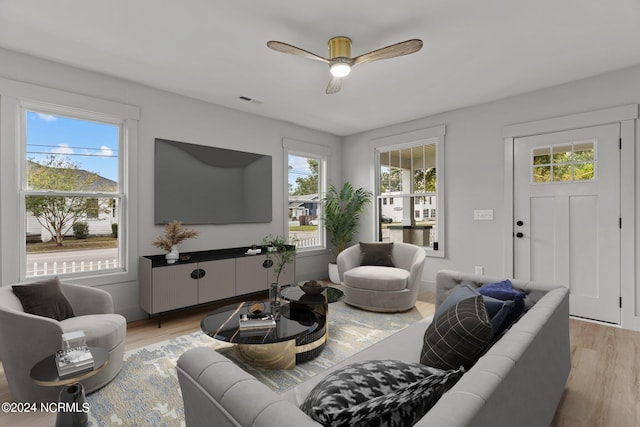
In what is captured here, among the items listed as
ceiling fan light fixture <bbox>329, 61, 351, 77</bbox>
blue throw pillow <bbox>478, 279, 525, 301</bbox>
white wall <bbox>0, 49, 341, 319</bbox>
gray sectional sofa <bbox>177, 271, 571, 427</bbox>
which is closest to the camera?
gray sectional sofa <bbox>177, 271, 571, 427</bbox>

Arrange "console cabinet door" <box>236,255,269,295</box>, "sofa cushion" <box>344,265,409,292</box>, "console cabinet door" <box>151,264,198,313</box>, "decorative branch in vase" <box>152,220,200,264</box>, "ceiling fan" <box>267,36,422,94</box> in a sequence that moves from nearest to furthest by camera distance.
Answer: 1. "ceiling fan" <box>267,36,422,94</box>
2. "console cabinet door" <box>151,264,198,313</box>
3. "decorative branch in vase" <box>152,220,200,264</box>
4. "sofa cushion" <box>344,265,409,292</box>
5. "console cabinet door" <box>236,255,269,295</box>

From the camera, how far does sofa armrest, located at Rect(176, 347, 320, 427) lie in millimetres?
803

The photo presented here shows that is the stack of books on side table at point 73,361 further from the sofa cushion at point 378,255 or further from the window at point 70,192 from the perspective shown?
the sofa cushion at point 378,255

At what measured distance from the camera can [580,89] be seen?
3.53 m

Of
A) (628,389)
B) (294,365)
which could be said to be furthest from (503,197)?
(294,365)

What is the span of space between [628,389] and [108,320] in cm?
358

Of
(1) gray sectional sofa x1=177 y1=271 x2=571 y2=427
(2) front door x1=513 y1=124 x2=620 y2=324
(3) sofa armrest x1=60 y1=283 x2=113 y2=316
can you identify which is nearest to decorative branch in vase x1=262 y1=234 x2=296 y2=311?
(3) sofa armrest x1=60 y1=283 x2=113 y2=316

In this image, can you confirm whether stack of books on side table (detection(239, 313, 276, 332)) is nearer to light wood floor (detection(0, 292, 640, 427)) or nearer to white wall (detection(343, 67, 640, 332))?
light wood floor (detection(0, 292, 640, 427))

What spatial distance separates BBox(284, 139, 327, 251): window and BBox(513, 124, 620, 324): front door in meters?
2.90

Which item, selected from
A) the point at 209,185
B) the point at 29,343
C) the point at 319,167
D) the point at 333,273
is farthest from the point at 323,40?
the point at 333,273

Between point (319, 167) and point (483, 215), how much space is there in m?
2.69

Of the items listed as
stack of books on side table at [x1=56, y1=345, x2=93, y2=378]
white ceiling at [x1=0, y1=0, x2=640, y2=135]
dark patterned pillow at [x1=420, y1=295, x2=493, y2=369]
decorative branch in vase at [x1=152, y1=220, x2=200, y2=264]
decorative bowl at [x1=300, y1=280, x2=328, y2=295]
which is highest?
white ceiling at [x1=0, y1=0, x2=640, y2=135]

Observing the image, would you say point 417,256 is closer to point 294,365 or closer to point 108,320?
point 294,365

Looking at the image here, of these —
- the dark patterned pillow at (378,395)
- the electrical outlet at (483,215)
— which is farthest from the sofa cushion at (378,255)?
the dark patterned pillow at (378,395)
